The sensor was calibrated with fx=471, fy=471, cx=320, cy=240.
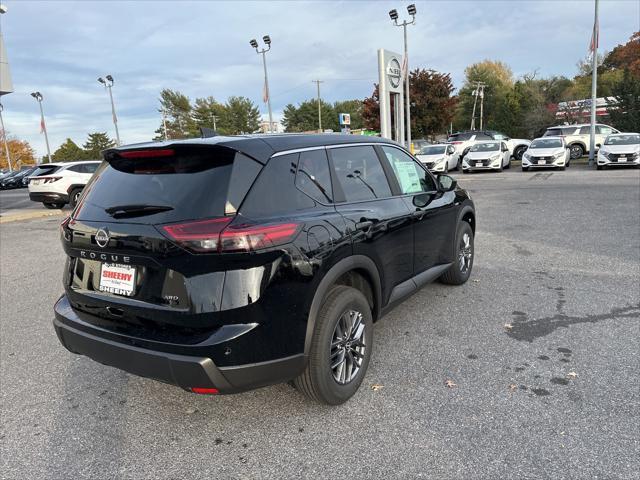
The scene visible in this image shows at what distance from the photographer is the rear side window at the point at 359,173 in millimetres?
3246

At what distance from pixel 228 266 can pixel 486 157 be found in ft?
70.2

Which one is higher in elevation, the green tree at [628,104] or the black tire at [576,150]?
the green tree at [628,104]

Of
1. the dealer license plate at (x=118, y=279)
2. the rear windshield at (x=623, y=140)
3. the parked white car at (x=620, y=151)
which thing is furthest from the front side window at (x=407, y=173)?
the rear windshield at (x=623, y=140)

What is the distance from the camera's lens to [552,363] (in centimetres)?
345

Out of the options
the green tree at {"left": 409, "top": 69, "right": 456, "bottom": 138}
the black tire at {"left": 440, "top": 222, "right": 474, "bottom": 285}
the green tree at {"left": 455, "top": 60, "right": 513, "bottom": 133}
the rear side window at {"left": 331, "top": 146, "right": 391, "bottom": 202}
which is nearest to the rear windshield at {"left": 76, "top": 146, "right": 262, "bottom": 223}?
the rear side window at {"left": 331, "top": 146, "right": 391, "bottom": 202}

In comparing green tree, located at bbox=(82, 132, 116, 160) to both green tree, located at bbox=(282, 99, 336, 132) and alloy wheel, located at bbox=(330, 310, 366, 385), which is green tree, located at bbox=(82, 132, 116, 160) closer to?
green tree, located at bbox=(282, 99, 336, 132)

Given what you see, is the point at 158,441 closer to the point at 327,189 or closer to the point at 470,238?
the point at 327,189

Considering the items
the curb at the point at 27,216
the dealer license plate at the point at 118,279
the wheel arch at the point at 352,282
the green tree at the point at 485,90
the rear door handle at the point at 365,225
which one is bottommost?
the curb at the point at 27,216

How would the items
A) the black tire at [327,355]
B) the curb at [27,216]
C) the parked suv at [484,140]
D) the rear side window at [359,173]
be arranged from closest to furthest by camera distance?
the black tire at [327,355]
the rear side window at [359,173]
the curb at [27,216]
the parked suv at [484,140]

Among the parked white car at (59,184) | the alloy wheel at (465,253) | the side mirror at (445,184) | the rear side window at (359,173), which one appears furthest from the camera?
the parked white car at (59,184)

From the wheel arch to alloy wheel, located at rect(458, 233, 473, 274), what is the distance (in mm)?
2066

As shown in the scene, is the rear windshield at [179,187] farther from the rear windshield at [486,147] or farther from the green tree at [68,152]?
the green tree at [68,152]

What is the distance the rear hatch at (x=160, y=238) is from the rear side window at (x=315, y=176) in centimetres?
36

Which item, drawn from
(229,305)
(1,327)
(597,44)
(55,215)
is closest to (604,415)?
(229,305)
